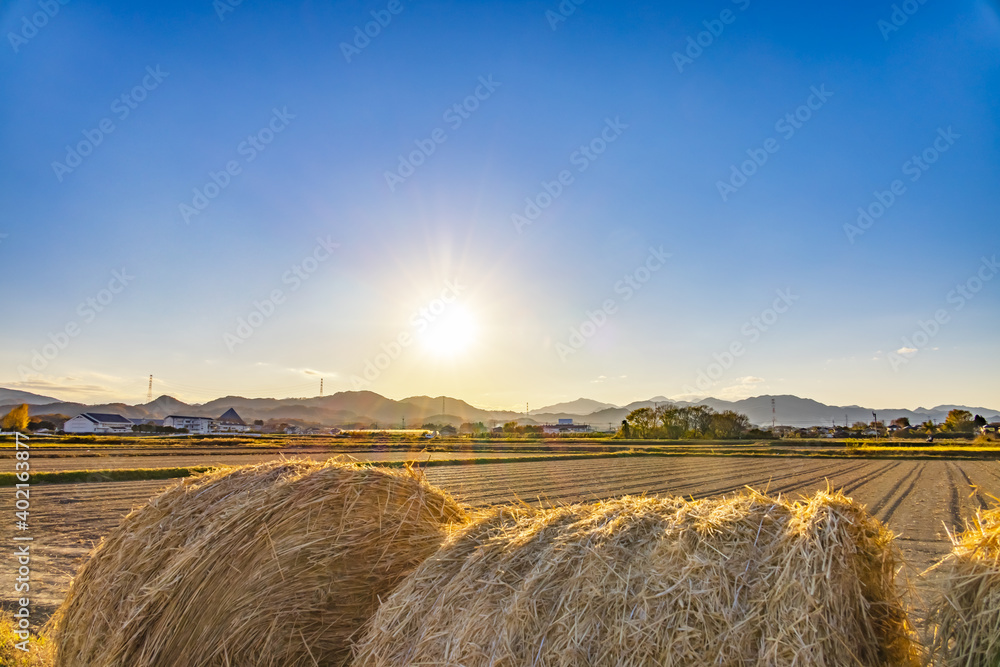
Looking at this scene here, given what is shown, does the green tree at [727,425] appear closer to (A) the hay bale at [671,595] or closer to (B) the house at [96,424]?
(A) the hay bale at [671,595]

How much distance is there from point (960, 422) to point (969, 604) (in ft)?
482

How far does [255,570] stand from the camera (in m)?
3.86

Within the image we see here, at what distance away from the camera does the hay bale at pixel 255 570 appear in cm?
376

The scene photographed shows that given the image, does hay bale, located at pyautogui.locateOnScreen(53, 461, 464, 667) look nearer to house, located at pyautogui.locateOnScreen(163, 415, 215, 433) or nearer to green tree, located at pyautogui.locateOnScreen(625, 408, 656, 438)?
green tree, located at pyautogui.locateOnScreen(625, 408, 656, 438)

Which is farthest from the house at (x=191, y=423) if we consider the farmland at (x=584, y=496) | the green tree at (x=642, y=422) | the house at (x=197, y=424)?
the farmland at (x=584, y=496)

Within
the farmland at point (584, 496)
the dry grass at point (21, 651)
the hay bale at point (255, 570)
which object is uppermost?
the hay bale at point (255, 570)

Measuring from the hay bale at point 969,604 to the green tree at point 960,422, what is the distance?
141 meters

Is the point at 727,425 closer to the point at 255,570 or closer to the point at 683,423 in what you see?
the point at 683,423

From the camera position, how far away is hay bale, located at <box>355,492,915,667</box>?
2539 mm

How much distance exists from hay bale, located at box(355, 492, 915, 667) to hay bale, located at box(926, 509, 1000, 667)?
21 cm

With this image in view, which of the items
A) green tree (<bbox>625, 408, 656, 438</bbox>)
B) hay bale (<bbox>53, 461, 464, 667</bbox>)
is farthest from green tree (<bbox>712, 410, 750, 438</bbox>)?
hay bale (<bbox>53, 461, 464, 667</bbox>)

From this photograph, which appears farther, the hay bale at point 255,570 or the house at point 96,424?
the house at point 96,424

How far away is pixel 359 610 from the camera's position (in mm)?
3975

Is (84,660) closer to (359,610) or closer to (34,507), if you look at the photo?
(359,610)
